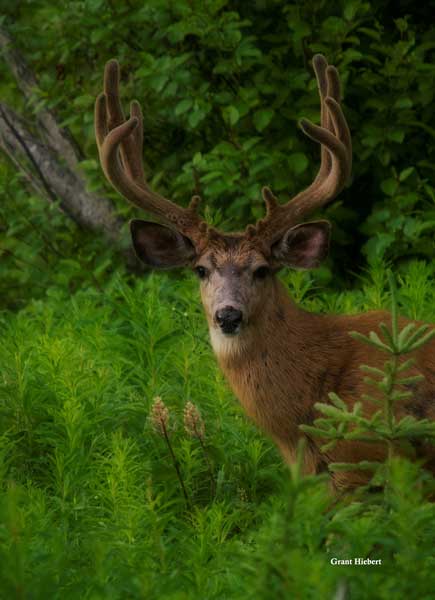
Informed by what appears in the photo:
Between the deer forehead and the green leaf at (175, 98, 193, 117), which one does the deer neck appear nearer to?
the deer forehead

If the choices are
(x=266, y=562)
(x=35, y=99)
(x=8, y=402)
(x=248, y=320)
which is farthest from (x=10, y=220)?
(x=266, y=562)

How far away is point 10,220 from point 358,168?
2518 millimetres

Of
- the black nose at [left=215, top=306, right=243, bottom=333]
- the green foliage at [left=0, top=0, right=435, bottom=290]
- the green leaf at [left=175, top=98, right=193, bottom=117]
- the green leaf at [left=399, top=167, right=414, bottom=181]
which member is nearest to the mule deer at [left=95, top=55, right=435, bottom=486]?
the black nose at [left=215, top=306, right=243, bottom=333]

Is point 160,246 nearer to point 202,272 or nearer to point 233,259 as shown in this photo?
point 202,272

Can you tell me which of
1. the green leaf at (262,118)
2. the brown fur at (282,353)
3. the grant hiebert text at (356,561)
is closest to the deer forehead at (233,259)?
→ the brown fur at (282,353)

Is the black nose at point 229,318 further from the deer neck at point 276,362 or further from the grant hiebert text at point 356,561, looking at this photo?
the grant hiebert text at point 356,561

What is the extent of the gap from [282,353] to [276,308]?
210 mm

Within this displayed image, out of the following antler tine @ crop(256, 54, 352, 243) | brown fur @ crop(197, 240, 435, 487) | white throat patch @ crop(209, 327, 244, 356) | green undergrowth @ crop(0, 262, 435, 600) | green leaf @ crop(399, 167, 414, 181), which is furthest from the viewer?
green leaf @ crop(399, 167, 414, 181)

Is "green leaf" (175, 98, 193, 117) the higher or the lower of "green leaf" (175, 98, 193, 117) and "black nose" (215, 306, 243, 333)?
the lower

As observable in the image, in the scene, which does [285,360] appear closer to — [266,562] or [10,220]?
[266,562]

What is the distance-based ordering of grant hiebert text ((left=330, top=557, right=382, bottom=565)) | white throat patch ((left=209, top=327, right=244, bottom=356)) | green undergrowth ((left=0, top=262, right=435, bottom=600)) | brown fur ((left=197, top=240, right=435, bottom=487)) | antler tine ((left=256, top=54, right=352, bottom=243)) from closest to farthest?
green undergrowth ((left=0, top=262, right=435, bottom=600)) < grant hiebert text ((left=330, top=557, right=382, bottom=565)) < brown fur ((left=197, top=240, right=435, bottom=487)) < white throat patch ((left=209, top=327, right=244, bottom=356)) < antler tine ((left=256, top=54, right=352, bottom=243))

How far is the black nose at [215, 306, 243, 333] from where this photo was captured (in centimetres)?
506

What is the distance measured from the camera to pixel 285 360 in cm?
516

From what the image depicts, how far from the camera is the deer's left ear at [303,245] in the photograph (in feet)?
17.8
